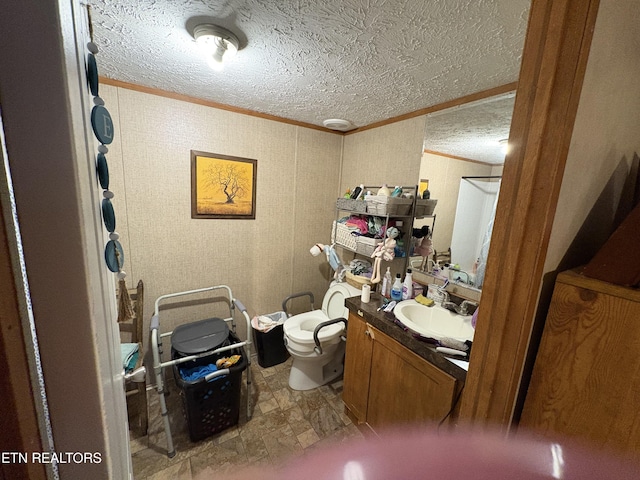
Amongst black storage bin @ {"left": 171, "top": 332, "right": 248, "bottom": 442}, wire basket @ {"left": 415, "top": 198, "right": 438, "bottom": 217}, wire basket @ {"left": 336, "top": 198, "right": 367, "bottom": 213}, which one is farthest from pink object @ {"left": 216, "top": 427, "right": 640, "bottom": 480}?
wire basket @ {"left": 336, "top": 198, "right": 367, "bottom": 213}

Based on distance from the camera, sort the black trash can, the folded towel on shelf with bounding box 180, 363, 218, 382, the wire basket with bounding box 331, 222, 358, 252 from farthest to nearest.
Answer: the black trash can, the wire basket with bounding box 331, 222, 358, 252, the folded towel on shelf with bounding box 180, 363, 218, 382

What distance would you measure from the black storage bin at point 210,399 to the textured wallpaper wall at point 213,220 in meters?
0.61

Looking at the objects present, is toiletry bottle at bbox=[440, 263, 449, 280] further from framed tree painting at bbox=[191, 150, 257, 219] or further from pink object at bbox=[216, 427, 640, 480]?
framed tree painting at bbox=[191, 150, 257, 219]

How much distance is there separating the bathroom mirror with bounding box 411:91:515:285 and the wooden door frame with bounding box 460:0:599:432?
93 cm

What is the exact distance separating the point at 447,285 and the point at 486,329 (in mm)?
965

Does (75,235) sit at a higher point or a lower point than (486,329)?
higher

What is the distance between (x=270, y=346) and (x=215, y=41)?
6.67 ft

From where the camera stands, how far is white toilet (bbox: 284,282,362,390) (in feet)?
5.62

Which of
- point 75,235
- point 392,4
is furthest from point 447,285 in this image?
point 75,235

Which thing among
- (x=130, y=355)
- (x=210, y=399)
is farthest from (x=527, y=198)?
(x=130, y=355)

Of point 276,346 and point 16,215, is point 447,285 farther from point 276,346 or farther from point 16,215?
point 16,215

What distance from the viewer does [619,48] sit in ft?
1.89

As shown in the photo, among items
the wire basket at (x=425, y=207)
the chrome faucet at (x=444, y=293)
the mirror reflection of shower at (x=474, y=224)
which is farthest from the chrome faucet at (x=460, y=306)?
the wire basket at (x=425, y=207)

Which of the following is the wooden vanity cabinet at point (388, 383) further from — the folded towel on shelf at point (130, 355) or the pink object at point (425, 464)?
the folded towel on shelf at point (130, 355)
